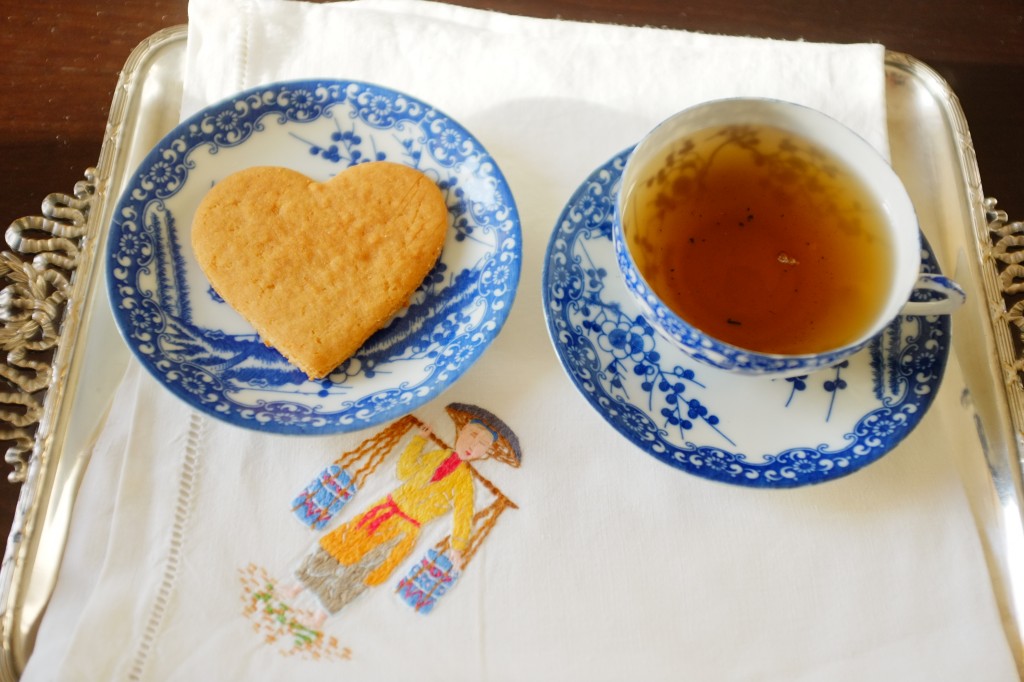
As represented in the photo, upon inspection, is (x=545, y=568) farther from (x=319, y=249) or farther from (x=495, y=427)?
(x=319, y=249)

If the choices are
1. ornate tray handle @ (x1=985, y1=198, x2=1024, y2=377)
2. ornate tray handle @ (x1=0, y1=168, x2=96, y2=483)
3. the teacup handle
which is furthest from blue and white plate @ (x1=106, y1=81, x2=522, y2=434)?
ornate tray handle @ (x1=985, y1=198, x2=1024, y2=377)

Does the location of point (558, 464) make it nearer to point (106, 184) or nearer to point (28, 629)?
point (28, 629)

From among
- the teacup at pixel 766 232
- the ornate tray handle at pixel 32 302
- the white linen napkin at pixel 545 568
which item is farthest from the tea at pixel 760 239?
the ornate tray handle at pixel 32 302

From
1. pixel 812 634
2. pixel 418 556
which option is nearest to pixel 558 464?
pixel 418 556

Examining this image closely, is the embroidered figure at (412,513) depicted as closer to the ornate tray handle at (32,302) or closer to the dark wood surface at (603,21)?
the ornate tray handle at (32,302)

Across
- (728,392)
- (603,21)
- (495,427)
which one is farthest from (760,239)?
(603,21)

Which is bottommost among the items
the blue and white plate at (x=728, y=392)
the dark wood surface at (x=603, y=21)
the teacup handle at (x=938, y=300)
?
the blue and white plate at (x=728, y=392)
